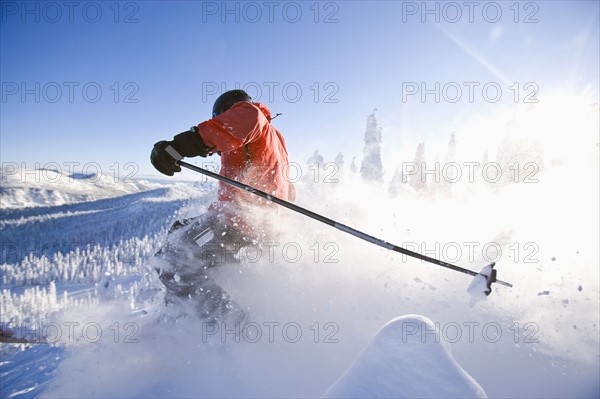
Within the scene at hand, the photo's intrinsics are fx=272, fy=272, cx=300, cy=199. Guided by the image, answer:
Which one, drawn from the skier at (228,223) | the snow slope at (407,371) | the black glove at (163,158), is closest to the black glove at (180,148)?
the black glove at (163,158)

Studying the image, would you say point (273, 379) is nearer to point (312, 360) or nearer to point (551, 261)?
point (312, 360)

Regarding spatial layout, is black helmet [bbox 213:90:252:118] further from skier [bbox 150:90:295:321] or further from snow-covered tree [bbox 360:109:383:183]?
snow-covered tree [bbox 360:109:383:183]

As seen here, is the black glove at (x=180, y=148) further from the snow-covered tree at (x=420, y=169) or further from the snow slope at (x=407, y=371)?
the snow-covered tree at (x=420, y=169)

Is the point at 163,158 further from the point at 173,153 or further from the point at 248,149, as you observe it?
the point at 248,149

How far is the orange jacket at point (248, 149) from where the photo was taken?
3367mm

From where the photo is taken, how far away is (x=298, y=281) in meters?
4.28

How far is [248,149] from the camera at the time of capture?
3.98 m

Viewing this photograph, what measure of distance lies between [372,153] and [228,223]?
91.9ft

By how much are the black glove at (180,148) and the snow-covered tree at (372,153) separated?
27.9 m

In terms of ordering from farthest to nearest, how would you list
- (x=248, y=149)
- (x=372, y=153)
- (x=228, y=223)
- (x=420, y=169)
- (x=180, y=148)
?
1. (x=420, y=169)
2. (x=372, y=153)
3. (x=228, y=223)
4. (x=248, y=149)
5. (x=180, y=148)

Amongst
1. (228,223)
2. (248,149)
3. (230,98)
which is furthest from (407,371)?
(230,98)

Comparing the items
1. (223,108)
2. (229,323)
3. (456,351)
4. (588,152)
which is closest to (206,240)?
(229,323)

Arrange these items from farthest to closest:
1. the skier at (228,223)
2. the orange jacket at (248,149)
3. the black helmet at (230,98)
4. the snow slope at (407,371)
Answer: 1. the black helmet at (230,98)
2. the skier at (228,223)
3. the orange jacket at (248,149)
4. the snow slope at (407,371)

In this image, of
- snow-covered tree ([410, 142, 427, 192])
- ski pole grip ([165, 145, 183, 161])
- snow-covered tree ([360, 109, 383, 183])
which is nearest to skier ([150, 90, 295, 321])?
ski pole grip ([165, 145, 183, 161])
